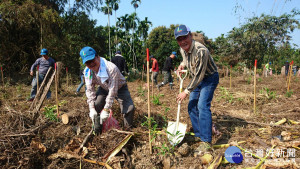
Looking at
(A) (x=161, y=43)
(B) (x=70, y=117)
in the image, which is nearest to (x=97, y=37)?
(A) (x=161, y=43)

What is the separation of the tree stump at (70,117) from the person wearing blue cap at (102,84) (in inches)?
21.8

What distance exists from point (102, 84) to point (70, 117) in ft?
3.26

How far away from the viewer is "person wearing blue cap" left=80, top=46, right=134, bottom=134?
2496 mm

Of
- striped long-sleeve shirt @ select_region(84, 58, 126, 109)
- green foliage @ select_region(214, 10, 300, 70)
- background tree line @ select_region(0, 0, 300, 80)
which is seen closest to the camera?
striped long-sleeve shirt @ select_region(84, 58, 126, 109)

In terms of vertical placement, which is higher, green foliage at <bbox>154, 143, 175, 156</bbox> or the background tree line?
the background tree line

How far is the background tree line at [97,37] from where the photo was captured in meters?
9.51

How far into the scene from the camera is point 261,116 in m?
4.01

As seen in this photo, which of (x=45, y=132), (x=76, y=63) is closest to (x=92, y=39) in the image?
(x=76, y=63)

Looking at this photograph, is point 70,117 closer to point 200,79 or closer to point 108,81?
point 108,81

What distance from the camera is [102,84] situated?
9.06ft

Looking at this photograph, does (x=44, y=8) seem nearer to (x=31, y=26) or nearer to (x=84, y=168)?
(x=31, y=26)

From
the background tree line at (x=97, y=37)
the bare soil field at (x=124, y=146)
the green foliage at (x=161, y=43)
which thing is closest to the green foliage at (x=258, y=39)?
the background tree line at (x=97, y=37)

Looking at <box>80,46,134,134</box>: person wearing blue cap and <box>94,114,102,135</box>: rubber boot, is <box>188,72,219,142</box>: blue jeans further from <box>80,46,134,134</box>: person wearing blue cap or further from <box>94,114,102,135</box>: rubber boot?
<box>94,114,102,135</box>: rubber boot

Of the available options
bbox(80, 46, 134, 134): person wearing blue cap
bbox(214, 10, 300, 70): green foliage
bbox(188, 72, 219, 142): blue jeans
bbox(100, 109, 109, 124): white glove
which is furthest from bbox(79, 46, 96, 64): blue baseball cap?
bbox(214, 10, 300, 70): green foliage
